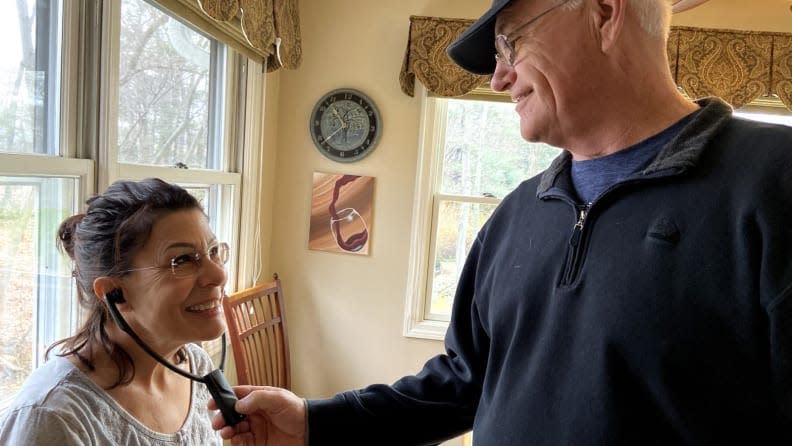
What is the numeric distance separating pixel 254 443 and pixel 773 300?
3.08 feet

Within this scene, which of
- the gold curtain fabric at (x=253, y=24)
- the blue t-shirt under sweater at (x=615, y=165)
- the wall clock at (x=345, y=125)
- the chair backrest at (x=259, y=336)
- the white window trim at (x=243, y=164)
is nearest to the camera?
the blue t-shirt under sweater at (x=615, y=165)

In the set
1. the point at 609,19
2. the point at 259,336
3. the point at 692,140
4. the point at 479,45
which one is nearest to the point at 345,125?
the point at 259,336

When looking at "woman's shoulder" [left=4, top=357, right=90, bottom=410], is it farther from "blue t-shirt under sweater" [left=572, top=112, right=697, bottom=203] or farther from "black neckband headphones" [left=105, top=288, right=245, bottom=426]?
"blue t-shirt under sweater" [left=572, top=112, right=697, bottom=203]

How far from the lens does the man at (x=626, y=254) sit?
22.8 inches

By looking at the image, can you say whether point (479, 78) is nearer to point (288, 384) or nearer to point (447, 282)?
point (447, 282)

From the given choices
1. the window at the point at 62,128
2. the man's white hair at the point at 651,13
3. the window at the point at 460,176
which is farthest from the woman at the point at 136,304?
the window at the point at 460,176

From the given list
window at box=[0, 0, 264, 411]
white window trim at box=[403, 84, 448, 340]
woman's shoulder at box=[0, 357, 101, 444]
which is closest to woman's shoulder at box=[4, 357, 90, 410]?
woman's shoulder at box=[0, 357, 101, 444]

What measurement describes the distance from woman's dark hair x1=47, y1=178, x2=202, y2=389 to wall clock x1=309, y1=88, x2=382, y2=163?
170 cm

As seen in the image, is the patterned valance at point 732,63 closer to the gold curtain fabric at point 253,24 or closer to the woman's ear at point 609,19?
the gold curtain fabric at point 253,24

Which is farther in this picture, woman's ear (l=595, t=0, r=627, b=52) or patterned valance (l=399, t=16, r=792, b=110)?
patterned valance (l=399, t=16, r=792, b=110)

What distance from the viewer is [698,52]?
2400mm

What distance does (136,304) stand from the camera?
1.07m

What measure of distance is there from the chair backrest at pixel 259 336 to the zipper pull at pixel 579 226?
5.44 ft

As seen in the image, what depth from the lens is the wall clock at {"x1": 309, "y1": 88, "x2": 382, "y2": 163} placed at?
2.71 metres
